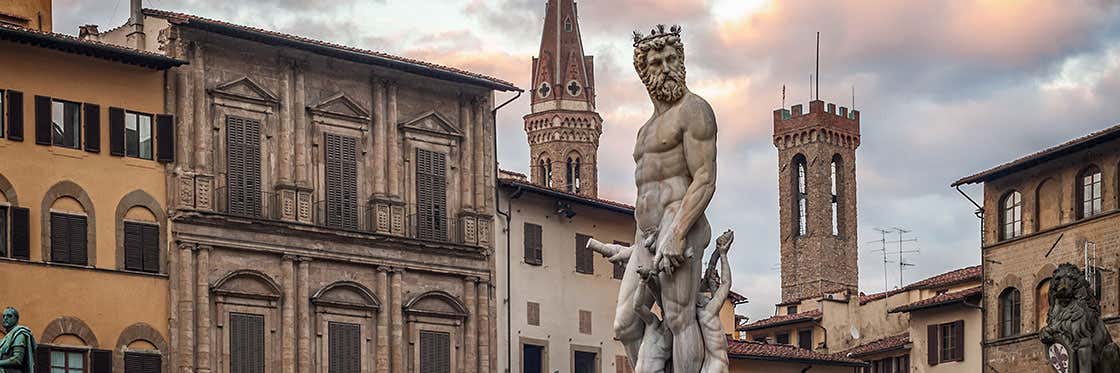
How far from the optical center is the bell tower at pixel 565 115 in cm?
14762

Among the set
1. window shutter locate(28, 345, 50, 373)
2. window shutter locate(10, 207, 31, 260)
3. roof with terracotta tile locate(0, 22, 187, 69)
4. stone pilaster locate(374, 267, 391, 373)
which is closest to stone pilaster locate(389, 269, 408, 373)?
stone pilaster locate(374, 267, 391, 373)

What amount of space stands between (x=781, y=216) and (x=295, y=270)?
93.5 m

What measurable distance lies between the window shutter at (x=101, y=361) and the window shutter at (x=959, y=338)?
32.4m

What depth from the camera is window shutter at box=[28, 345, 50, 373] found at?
5353 centimetres

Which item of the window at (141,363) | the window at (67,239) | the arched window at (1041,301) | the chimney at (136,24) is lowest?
the window at (141,363)

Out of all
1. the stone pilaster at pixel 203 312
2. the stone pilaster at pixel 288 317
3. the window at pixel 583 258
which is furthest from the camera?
the window at pixel 583 258

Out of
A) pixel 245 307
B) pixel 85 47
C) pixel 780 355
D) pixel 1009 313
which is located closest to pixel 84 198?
pixel 85 47

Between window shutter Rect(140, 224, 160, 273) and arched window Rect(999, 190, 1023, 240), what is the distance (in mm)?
29988

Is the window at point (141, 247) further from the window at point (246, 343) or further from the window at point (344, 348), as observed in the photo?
the window at point (344, 348)

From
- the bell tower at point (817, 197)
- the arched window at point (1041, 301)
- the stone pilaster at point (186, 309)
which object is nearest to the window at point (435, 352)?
the stone pilaster at point (186, 309)

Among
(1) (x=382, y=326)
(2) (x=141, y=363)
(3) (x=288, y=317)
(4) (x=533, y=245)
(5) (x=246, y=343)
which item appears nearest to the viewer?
(2) (x=141, y=363)

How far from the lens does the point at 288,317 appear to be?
5947cm

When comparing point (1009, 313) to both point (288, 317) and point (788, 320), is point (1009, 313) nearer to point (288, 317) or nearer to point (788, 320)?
point (788, 320)

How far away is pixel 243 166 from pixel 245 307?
3688 millimetres
